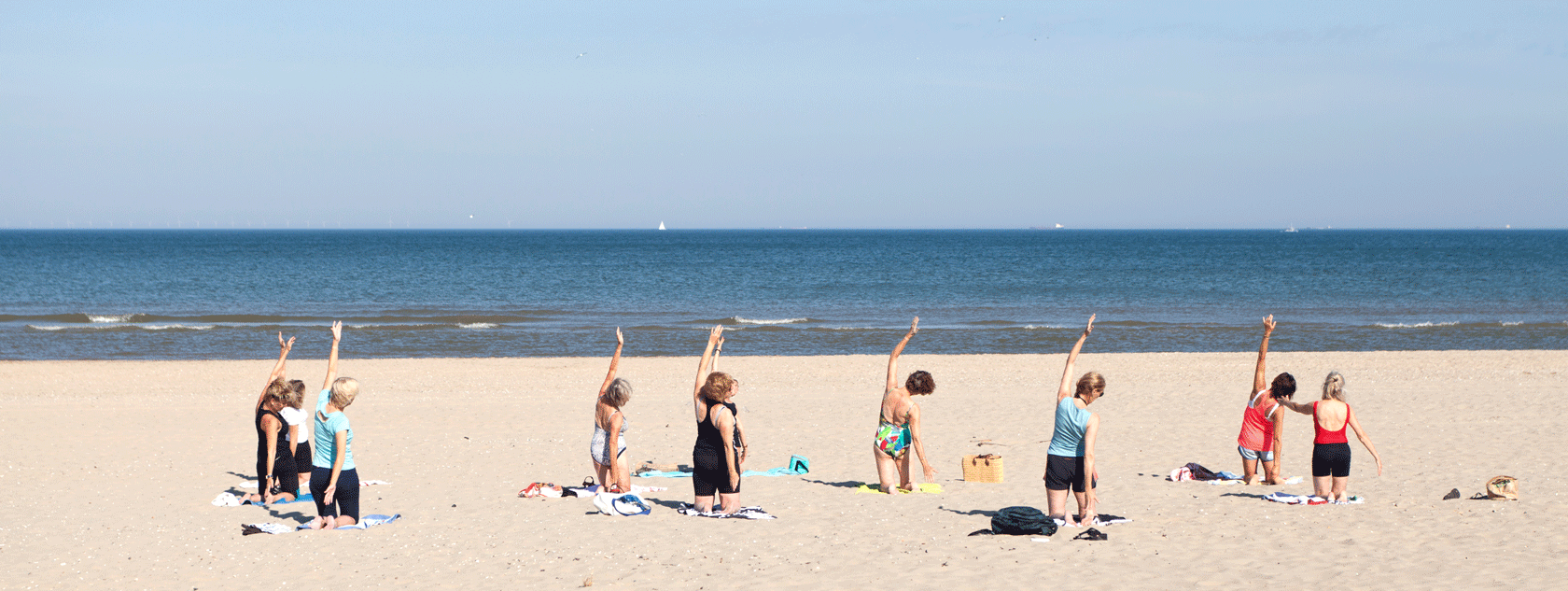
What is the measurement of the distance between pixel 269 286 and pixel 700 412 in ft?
175

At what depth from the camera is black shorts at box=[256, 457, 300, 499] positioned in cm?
909

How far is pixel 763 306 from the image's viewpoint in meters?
44.6

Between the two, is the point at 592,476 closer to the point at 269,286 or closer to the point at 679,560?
the point at 679,560

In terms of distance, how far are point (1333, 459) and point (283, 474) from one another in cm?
856

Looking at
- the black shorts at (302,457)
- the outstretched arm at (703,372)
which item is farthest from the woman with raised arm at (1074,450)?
the black shorts at (302,457)

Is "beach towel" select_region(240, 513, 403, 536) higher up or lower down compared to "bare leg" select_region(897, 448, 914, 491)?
lower down

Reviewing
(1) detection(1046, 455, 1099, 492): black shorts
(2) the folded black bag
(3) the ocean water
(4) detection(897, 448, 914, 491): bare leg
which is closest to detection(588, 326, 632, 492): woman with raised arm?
(4) detection(897, 448, 914, 491): bare leg

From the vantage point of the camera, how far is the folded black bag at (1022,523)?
787cm

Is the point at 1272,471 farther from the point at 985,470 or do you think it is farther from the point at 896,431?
the point at 896,431

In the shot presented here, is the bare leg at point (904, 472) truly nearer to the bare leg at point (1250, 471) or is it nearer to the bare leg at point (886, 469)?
the bare leg at point (886, 469)

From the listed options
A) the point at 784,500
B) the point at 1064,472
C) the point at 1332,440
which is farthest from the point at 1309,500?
the point at 784,500

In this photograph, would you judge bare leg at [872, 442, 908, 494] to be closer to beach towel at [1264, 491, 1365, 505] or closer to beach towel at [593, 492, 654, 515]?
beach towel at [593, 492, 654, 515]

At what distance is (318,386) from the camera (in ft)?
63.9

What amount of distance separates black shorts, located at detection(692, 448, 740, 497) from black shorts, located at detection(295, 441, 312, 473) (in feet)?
11.0
